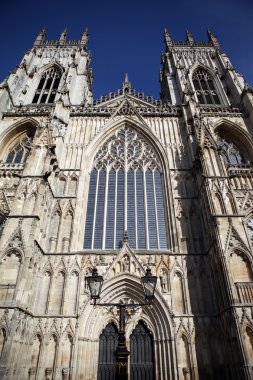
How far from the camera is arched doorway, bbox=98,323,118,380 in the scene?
10078 mm

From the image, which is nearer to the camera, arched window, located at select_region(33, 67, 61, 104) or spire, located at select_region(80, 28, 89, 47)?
arched window, located at select_region(33, 67, 61, 104)

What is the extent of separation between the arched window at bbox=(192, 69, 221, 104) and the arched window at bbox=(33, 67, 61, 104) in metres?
13.0

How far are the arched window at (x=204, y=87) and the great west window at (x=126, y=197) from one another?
8690 millimetres

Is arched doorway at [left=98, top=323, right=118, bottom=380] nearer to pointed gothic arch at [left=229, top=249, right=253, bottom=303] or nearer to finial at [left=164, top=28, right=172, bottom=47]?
pointed gothic arch at [left=229, top=249, right=253, bottom=303]

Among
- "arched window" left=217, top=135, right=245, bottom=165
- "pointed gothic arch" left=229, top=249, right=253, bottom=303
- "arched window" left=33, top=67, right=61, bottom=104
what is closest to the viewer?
"pointed gothic arch" left=229, top=249, right=253, bottom=303

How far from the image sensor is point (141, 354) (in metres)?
10.5

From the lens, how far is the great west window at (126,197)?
43.9 ft

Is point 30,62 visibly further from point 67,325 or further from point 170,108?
point 67,325

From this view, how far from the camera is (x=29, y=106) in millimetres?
20594

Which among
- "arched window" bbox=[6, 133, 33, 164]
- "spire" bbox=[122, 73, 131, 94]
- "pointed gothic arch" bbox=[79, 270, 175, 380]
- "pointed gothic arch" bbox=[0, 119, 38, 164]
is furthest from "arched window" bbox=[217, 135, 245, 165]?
"pointed gothic arch" bbox=[0, 119, 38, 164]

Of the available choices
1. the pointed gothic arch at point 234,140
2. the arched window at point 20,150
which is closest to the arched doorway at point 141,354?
the pointed gothic arch at point 234,140

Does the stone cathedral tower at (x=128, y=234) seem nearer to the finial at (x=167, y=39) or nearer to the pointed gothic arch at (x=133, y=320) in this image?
the pointed gothic arch at (x=133, y=320)

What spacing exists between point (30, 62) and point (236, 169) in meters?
22.0

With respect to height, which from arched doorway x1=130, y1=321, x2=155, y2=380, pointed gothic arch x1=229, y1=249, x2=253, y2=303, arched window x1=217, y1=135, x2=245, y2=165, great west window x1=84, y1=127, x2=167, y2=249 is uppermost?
arched window x1=217, y1=135, x2=245, y2=165
